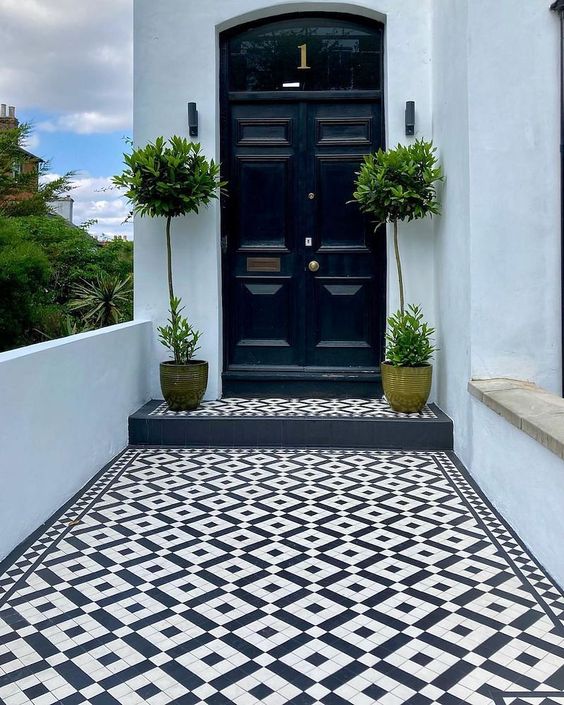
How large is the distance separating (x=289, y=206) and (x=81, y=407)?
2.20m

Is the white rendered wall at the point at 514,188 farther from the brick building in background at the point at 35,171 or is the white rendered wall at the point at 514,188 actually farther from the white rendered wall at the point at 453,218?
the brick building in background at the point at 35,171

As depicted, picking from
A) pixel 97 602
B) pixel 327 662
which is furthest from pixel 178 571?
pixel 327 662

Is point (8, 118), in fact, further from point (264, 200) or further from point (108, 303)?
point (264, 200)

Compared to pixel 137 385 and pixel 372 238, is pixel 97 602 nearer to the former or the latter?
pixel 137 385

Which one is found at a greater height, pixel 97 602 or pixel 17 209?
pixel 17 209

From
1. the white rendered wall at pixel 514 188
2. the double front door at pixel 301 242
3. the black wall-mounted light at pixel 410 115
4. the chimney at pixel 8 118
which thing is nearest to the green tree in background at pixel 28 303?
the double front door at pixel 301 242

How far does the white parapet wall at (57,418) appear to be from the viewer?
8.32 ft

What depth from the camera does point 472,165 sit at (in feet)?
11.2

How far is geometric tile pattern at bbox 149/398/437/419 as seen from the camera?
4.05 metres

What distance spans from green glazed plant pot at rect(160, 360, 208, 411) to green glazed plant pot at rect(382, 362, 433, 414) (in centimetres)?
120

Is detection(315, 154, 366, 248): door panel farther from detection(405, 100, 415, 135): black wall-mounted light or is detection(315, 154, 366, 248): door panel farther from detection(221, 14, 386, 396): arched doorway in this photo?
detection(405, 100, 415, 135): black wall-mounted light

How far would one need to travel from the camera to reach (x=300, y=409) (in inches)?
167

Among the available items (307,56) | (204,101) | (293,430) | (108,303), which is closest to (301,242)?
(204,101)

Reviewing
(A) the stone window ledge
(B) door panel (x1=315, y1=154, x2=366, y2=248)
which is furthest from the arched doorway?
(A) the stone window ledge
